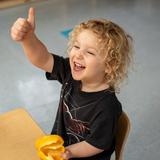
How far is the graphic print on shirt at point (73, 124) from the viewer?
1.02 meters

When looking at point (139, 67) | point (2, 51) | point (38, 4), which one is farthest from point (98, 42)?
point (38, 4)

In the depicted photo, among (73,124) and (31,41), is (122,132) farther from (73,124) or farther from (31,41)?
(31,41)

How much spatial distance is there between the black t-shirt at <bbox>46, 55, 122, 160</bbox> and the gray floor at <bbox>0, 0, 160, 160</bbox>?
2.29 ft

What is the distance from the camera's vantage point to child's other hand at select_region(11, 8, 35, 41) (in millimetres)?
905

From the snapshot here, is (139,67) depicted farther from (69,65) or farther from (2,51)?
A: (69,65)

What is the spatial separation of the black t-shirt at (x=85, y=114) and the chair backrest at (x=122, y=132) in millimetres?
19

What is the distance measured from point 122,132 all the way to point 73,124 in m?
0.16

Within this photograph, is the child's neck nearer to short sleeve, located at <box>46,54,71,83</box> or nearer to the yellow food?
short sleeve, located at <box>46,54,71,83</box>

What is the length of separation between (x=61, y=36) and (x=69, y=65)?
173 cm

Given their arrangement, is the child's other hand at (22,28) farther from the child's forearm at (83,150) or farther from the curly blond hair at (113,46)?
the child's forearm at (83,150)

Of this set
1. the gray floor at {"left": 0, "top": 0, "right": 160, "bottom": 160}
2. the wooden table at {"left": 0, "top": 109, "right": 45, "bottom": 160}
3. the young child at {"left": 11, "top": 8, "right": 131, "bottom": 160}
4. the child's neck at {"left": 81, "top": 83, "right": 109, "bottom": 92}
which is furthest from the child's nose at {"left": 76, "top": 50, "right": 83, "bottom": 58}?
the gray floor at {"left": 0, "top": 0, "right": 160, "bottom": 160}

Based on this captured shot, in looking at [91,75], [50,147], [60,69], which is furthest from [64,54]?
[50,147]

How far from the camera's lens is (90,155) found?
0.96 metres

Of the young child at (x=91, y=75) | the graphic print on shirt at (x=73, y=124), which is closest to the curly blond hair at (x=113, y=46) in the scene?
the young child at (x=91, y=75)
